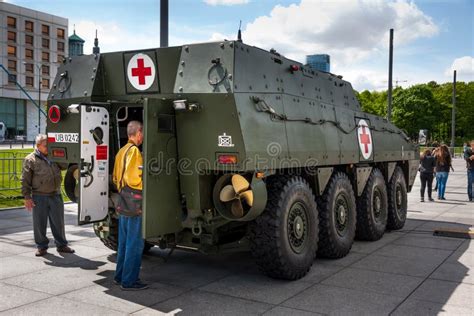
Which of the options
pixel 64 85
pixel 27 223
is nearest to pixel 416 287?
pixel 64 85

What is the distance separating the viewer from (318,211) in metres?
7.55

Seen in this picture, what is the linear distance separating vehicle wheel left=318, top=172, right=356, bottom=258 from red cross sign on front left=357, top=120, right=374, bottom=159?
99 cm

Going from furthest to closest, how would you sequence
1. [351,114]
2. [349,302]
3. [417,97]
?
[417,97] → [351,114] → [349,302]

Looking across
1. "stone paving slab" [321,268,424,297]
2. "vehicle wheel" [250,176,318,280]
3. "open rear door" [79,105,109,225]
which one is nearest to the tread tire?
"open rear door" [79,105,109,225]

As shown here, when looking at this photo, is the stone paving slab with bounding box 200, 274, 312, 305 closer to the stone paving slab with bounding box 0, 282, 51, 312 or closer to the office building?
the stone paving slab with bounding box 0, 282, 51, 312

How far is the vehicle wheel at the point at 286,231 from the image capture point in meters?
6.13

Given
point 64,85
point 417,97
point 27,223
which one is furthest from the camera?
point 417,97

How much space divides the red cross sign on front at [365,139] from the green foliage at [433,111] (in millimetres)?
67221

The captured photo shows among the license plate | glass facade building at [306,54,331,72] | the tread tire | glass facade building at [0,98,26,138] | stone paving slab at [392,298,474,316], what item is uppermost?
glass facade building at [0,98,26,138]

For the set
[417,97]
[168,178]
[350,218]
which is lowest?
[350,218]

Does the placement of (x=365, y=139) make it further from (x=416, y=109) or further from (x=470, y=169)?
(x=416, y=109)

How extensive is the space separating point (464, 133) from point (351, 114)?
74777 mm

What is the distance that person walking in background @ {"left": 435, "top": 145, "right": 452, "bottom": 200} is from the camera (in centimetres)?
1675

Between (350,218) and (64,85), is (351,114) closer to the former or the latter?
(350,218)
